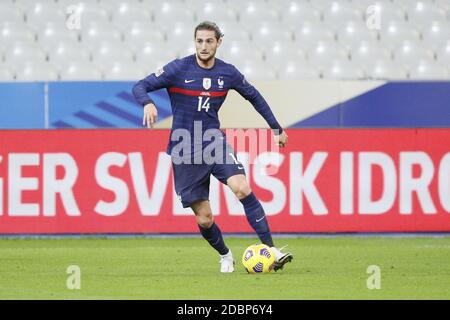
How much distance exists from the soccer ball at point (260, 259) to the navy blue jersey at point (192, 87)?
112 centimetres

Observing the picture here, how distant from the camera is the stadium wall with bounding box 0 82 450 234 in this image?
14.0 meters

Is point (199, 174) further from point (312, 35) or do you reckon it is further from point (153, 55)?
point (312, 35)

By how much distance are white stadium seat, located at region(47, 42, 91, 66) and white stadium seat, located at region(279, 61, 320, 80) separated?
9.36ft

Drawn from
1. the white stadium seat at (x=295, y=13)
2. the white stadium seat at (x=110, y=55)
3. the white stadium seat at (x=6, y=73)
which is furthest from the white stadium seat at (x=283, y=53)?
the white stadium seat at (x=6, y=73)

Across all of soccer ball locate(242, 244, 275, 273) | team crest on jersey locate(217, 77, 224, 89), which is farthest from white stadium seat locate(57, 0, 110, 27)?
soccer ball locate(242, 244, 275, 273)

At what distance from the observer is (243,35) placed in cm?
1697

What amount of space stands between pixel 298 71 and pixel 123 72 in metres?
2.49

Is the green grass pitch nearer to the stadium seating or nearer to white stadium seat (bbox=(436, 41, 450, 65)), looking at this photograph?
the stadium seating

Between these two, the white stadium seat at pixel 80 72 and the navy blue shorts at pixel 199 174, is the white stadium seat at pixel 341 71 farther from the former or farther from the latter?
the navy blue shorts at pixel 199 174

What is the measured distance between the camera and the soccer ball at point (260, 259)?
988 centimetres
